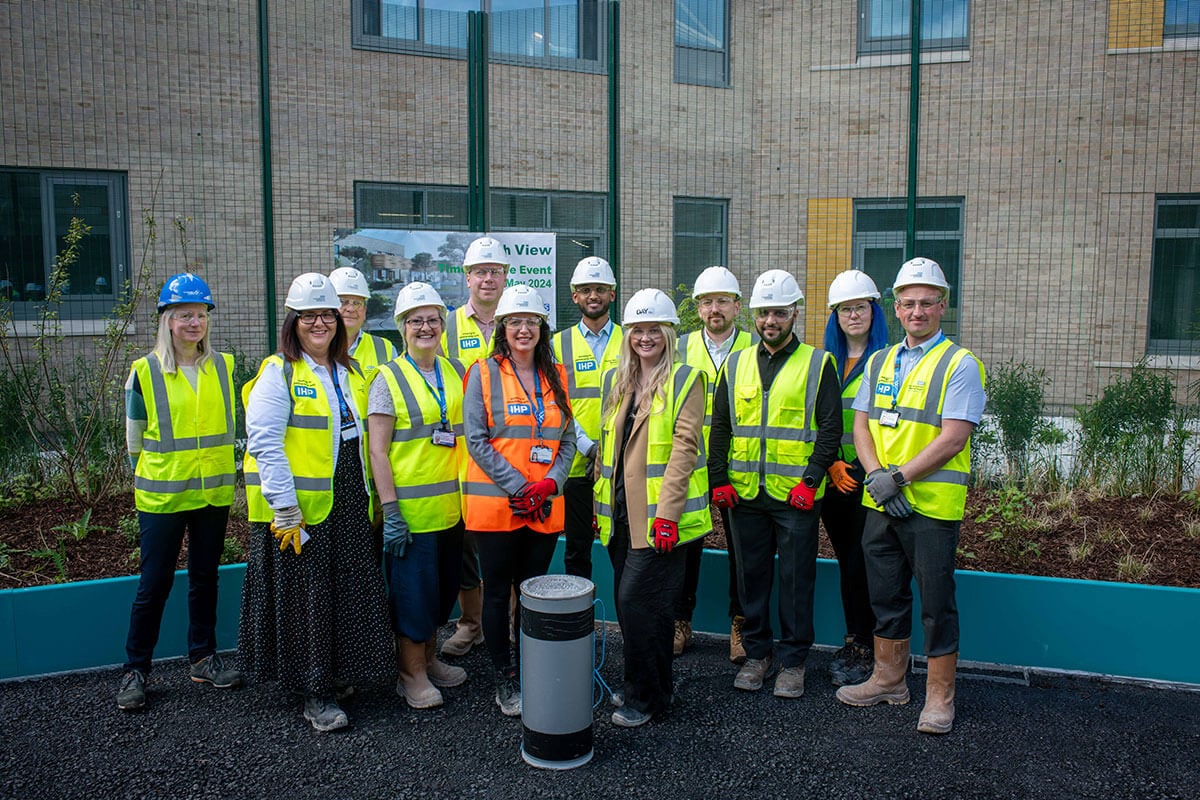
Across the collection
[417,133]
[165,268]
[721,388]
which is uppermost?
[417,133]

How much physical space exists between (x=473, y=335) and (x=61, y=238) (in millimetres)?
6562

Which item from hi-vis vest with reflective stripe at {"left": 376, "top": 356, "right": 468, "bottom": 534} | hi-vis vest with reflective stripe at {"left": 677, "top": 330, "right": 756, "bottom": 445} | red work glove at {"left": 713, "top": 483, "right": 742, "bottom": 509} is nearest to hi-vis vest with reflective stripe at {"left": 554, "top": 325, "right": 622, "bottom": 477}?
hi-vis vest with reflective stripe at {"left": 677, "top": 330, "right": 756, "bottom": 445}

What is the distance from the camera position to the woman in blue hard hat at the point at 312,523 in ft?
13.1

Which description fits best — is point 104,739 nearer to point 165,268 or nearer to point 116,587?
point 116,587

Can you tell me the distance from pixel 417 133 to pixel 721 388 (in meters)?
4.30

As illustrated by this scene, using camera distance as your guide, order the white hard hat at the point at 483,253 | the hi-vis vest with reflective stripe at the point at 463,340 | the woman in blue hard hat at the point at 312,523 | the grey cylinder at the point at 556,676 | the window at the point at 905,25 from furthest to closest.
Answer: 1. the window at the point at 905,25
2. the hi-vis vest with reflective stripe at the point at 463,340
3. the white hard hat at the point at 483,253
4. the woman in blue hard hat at the point at 312,523
5. the grey cylinder at the point at 556,676

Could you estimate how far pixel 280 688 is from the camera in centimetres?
446

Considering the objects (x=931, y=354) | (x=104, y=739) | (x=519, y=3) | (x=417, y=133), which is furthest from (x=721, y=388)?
(x=519, y=3)

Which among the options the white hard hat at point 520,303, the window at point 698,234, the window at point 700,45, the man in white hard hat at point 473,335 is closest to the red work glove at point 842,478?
the white hard hat at point 520,303

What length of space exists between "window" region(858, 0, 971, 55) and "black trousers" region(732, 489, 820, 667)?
4.56 meters

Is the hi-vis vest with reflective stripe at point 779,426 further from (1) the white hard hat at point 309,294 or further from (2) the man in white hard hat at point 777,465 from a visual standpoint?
(1) the white hard hat at point 309,294

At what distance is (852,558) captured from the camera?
4.82m

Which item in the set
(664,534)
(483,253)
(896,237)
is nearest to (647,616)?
(664,534)

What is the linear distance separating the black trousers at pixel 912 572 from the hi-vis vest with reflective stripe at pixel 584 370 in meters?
1.57
